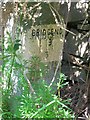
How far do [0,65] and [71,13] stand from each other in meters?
0.43

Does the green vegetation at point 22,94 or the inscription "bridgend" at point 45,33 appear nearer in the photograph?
the green vegetation at point 22,94

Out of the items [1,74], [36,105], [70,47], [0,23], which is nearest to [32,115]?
[36,105]

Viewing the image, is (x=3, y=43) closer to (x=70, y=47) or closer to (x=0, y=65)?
(x=0, y=65)

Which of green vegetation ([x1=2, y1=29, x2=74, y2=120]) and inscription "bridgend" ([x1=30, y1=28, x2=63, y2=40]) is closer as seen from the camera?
green vegetation ([x1=2, y1=29, x2=74, y2=120])

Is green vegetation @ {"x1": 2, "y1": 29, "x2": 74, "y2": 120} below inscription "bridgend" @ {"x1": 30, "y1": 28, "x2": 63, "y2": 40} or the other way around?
below

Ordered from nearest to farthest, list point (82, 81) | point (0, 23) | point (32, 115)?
1. point (32, 115)
2. point (0, 23)
3. point (82, 81)

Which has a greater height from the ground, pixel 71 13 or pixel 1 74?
pixel 71 13

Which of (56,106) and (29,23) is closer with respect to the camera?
(56,106)

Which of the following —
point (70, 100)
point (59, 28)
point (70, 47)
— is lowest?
point (70, 100)

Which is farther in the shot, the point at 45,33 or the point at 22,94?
the point at 45,33

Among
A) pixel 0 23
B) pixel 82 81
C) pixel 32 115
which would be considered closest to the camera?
pixel 32 115

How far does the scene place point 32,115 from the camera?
3.59ft

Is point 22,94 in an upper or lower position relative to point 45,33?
lower

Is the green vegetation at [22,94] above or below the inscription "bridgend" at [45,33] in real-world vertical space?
below
